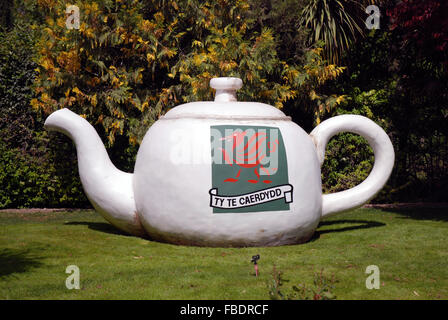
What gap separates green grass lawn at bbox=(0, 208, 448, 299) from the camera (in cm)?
430

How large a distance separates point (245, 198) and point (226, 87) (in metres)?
1.60

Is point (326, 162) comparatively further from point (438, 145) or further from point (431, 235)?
point (431, 235)

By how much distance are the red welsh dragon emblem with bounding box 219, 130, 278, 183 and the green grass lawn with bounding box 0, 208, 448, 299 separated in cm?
89

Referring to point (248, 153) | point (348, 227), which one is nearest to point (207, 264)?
point (248, 153)

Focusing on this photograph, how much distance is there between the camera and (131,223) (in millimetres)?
6504

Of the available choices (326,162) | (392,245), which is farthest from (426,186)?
(392,245)

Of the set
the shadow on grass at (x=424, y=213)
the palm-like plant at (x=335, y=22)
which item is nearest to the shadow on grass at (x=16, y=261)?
the shadow on grass at (x=424, y=213)

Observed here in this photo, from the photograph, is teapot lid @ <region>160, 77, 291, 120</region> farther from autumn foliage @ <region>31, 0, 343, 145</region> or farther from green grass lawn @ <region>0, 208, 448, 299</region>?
autumn foliage @ <region>31, 0, 343, 145</region>

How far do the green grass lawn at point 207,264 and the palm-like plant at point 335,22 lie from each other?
174 inches

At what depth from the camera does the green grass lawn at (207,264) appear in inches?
169

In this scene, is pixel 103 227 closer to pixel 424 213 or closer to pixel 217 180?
pixel 217 180

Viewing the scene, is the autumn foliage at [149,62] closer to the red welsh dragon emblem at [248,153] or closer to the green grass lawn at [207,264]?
the green grass lawn at [207,264]

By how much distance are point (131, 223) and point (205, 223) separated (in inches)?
45.0

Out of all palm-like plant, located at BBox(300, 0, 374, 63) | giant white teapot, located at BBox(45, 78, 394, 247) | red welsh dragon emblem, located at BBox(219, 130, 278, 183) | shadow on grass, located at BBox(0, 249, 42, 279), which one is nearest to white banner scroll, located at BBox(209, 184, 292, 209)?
giant white teapot, located at BBox(45, 78, 394, 247)
